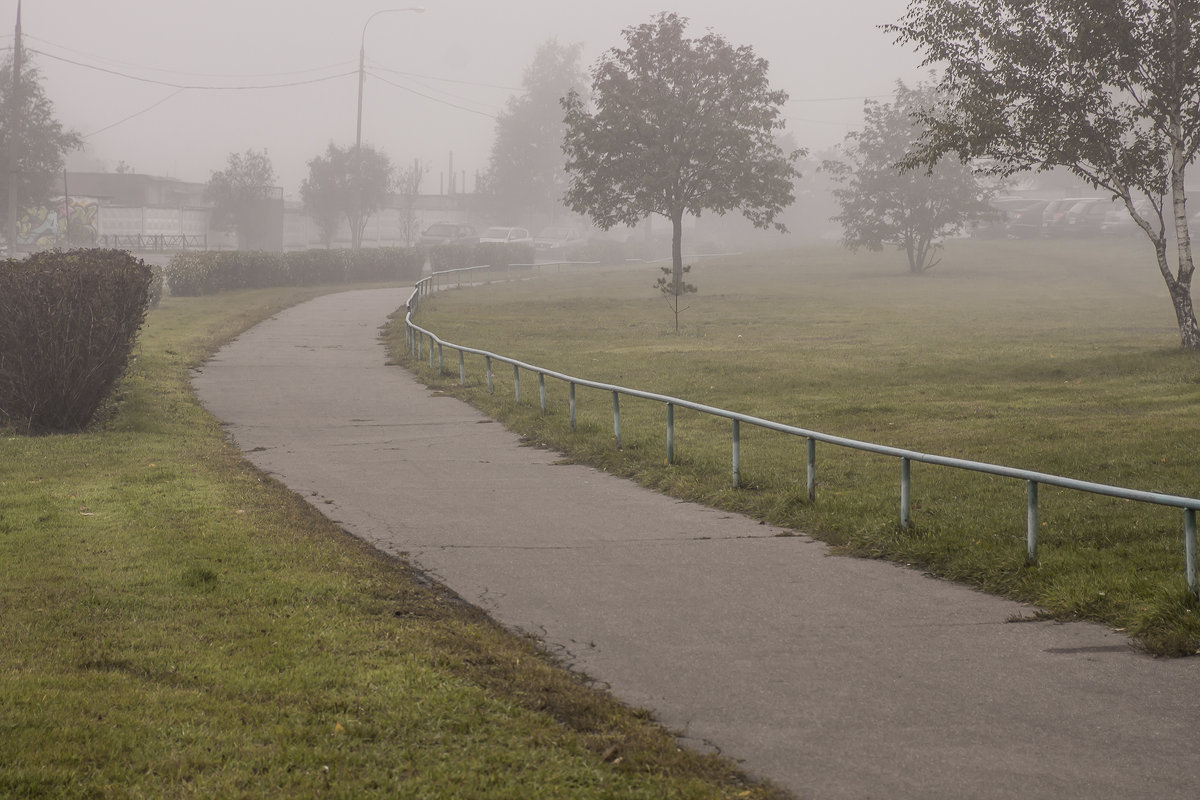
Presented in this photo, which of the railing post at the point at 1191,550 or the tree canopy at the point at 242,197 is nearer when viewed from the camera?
the railing post at the point at 1191,550

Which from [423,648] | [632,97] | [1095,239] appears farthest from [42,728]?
[1095,239]

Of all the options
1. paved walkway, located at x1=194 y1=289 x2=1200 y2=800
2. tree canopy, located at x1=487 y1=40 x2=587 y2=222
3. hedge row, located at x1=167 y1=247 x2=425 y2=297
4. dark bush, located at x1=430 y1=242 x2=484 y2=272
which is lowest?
paved walkway, located at x1=194 y1=289 x2=1200 y2=800

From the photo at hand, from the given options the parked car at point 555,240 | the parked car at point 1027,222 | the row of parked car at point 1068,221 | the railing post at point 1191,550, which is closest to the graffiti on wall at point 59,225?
the parked car at point 555,240

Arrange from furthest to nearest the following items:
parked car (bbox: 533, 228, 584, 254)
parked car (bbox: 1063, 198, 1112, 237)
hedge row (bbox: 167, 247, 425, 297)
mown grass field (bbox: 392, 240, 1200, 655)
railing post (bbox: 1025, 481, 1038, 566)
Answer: parked car (bbox: 533, 228, 584, 254) → parked car (bbox: 1063, 198, 1112, 237) → hedge row (bbox: 167, 247, 425, 297) → mown grass field (bbox: 392, 240, 1200, 655) → railing post (bbox: 1025, 481, 1038, 566)

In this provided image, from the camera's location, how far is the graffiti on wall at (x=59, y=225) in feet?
197

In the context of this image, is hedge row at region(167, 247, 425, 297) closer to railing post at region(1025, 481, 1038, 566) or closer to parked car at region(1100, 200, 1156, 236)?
railing post at region(1025, 481, 1038, 566)

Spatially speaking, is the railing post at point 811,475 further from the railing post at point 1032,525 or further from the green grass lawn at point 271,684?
the green grass lawn at point 271,684

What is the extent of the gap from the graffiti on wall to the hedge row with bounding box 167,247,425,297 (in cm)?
1523

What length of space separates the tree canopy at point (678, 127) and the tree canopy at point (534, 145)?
153 ft

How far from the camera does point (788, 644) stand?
5988 millimetres

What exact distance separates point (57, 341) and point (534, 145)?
79.9 m

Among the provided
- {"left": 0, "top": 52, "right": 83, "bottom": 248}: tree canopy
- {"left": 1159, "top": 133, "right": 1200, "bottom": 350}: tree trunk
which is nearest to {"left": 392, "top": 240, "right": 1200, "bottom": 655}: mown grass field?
{"left": 1159, "top": 133, "right": 1200, "bottom": 350}: tree trunk

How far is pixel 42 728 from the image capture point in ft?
14.9

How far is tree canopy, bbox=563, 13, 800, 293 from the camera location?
40656 millimetres
